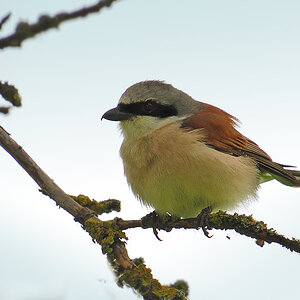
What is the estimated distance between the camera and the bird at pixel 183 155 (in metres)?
4.28

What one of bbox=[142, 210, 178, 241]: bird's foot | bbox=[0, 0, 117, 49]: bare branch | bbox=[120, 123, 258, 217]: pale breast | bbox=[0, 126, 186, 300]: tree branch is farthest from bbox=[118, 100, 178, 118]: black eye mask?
bbox=[0, 0, 117, 49]: bare branch

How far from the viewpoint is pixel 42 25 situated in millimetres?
1479

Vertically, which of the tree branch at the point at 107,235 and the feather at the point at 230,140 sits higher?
the feather at the point at 230,140

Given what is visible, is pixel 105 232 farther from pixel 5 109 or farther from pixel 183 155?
pixel 5 109

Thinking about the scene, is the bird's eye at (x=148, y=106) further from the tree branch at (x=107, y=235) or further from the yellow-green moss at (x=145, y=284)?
the yellow-green moss at (x=145, y=284)

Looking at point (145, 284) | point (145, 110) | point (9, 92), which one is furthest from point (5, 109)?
point (145, 110)

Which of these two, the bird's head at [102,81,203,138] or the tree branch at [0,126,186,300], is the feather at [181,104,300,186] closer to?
the bird's head at [102,81,203,138]

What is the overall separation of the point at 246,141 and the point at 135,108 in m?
1.43

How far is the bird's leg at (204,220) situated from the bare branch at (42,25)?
2.66 metres

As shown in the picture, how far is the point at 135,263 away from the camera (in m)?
3.32

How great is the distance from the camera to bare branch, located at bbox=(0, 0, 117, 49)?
4.82ft

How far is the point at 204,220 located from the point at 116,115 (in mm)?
1435

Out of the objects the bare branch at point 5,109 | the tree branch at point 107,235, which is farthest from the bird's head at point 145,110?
the bare branch at point 5,109

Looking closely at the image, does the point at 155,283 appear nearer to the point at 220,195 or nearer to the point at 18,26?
the point at 220,195
